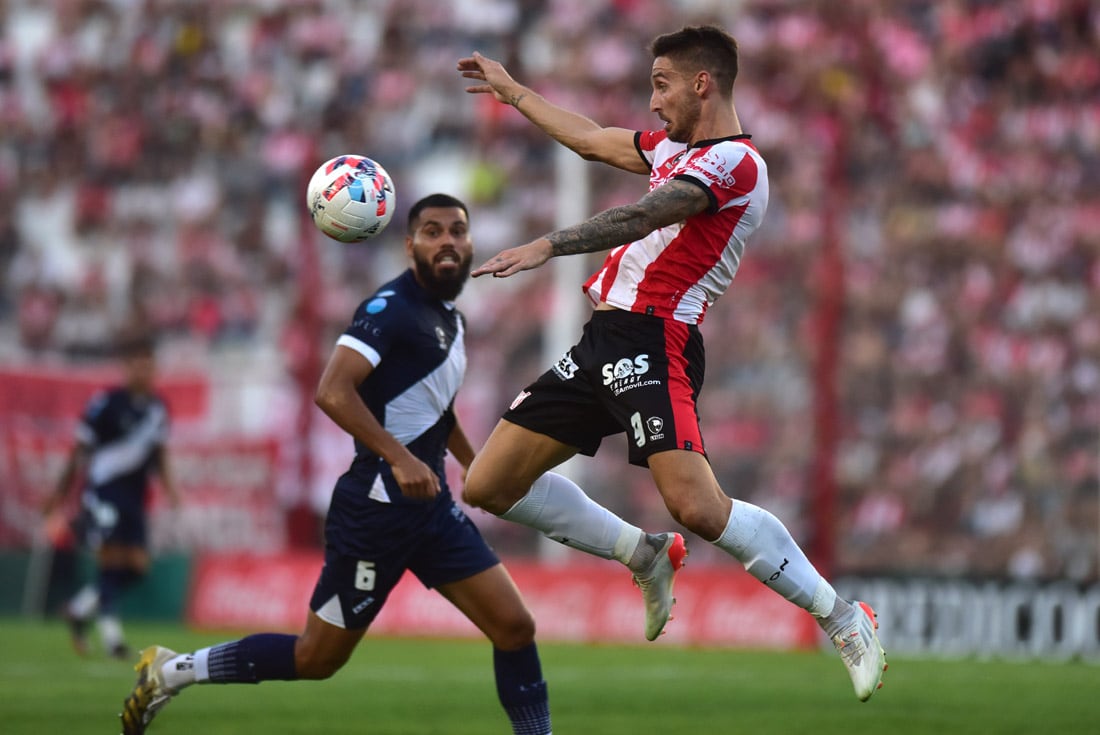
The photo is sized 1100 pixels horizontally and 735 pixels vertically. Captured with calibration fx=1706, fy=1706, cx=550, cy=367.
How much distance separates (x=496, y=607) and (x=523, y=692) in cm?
41

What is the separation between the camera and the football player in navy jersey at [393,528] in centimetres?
767

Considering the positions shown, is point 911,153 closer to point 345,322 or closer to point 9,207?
point 345,322

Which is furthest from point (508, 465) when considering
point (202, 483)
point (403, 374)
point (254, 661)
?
point (202, 483)

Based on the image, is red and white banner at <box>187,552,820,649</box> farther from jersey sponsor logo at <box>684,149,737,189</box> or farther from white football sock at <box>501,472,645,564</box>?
jersey sponsor logo at <box>684,149,737,189</box>

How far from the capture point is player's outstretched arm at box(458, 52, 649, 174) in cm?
804

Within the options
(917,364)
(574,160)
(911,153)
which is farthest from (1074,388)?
(574,160)

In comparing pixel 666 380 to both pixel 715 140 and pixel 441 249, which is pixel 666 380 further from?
pixel 441 249

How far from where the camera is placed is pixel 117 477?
48.5ft

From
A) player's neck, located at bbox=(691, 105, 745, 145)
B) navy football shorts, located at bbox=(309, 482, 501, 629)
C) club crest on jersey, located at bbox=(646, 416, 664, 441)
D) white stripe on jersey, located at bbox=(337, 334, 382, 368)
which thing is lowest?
navy football shorts, located at bbox=(309, 482, 501, 629)

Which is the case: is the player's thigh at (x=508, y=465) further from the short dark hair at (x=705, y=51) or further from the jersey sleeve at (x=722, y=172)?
the short dark hair at (x=705, y=51)

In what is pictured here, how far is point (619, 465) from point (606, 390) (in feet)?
32.1

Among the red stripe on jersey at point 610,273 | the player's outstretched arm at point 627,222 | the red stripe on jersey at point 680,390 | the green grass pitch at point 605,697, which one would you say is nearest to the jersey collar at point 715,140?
the player's outstretched arm at point 627,222

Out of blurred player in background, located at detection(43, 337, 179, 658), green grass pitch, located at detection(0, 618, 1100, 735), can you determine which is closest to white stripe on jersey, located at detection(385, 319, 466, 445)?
green grass pitch, located at detection(0, 618, 1100, 735)

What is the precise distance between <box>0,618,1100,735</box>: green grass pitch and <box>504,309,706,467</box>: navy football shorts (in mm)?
Answer: 2269
